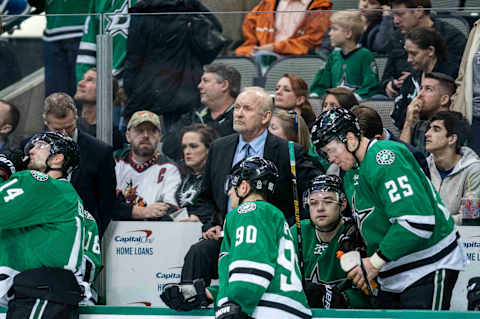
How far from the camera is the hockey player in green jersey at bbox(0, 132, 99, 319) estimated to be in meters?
3.79

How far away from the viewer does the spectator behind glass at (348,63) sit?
5086mm

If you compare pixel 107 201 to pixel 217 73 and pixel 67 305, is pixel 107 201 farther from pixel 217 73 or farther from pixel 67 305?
pixel 67 305

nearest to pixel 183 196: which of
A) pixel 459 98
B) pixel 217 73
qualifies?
pixel 217 73

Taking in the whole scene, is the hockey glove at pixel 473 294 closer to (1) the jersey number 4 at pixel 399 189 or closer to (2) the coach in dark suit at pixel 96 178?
(1) the jersey number 4 at pixel 399 189

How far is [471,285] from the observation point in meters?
4.88

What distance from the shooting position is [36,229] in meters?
3.94

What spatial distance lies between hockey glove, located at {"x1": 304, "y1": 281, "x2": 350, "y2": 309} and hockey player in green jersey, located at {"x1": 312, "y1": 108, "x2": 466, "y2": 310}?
0.74 feet

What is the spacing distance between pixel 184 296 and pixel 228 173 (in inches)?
56.6

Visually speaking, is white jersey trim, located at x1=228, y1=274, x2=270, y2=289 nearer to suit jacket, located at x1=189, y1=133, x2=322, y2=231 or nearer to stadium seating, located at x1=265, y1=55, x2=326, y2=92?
suit jacket, located at x1=189, y1=133, x2=322, y2=231

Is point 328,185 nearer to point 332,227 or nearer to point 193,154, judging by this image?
point 332,227

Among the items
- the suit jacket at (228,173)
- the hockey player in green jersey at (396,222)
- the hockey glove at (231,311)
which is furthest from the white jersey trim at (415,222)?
the suit jacket at (228,173)

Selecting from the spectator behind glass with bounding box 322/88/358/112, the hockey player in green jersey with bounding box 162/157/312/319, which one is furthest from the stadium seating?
the hockey player in green jersey with bounding box 162/157/312/319

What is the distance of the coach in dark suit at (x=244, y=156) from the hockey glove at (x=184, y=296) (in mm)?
1118

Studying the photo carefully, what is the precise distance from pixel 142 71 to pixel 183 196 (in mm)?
870
